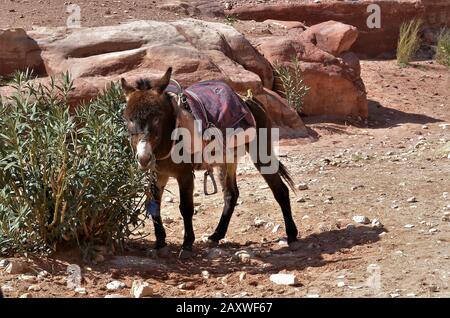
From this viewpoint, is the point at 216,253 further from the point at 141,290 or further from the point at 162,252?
the point at 141,290

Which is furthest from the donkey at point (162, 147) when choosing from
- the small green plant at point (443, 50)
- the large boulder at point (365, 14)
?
the small green plant at point (443, 50)

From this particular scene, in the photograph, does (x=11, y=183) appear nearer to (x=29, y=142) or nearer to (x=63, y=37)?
(x=29, y=142)

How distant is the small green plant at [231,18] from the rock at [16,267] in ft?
28.9

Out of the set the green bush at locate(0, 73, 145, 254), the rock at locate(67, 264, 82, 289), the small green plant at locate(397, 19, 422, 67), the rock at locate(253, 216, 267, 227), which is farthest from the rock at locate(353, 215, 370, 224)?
the small green plant at locate(397, 19, 422, 67)

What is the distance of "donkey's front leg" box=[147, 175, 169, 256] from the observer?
5602 millimetres

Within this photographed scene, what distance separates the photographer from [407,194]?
23.1 feet

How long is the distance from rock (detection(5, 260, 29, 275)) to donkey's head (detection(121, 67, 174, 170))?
98cm

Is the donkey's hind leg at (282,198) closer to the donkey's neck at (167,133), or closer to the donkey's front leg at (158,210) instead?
the donkey's front leg at (158,210)

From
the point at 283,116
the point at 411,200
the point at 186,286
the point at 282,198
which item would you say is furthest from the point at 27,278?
the point at 283,116

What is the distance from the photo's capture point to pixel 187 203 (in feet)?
18.9

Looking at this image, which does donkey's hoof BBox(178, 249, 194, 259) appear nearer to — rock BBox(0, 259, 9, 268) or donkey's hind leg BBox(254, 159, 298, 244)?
donkey's hind leg BBox(254, 159, 298, 244)

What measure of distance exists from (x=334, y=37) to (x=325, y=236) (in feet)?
22.2
